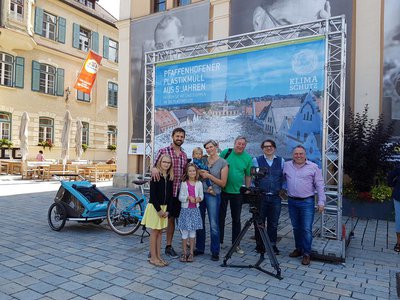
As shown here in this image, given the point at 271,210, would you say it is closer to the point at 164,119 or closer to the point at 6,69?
the point at 164,119

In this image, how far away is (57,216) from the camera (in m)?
6.45

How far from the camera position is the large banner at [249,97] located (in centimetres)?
711

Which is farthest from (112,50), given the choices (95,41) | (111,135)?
(111,135)

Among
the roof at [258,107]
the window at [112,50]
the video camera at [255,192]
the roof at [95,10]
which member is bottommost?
the video camera at [255,192]

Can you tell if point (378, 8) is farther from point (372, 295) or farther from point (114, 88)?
point (114, 88)

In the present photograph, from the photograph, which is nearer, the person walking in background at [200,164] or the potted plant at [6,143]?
the person walking in background at [200,164]

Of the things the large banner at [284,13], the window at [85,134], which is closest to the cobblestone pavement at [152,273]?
the large banner at [284,13]

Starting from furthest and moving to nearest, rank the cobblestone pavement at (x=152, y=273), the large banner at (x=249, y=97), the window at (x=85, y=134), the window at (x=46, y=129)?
the window at (x=85, y=134)
the window at (x=46, y=129)
the large banner at (x=249, y=97)
the cobblestone pavement at (x=152, y=273)

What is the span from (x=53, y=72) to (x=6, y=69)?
310cm

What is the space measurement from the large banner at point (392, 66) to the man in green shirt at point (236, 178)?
530cm

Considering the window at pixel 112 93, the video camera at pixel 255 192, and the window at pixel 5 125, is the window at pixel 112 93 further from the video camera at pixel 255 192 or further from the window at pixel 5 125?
the video camera at pixel 255 192

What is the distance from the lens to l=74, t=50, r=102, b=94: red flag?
20.1 metres

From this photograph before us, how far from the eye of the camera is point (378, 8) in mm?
9000

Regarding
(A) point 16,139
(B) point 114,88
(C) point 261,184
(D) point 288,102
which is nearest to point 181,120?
(D) point 288,102
